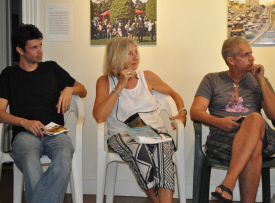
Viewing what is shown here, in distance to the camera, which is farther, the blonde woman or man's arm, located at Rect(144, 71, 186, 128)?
man's arm, located at Rect(144, 71, 186, 128)

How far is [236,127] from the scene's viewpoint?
84.0 inches

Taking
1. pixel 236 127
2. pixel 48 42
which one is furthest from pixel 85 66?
pixel 236 127

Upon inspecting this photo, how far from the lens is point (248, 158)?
6.35 ft

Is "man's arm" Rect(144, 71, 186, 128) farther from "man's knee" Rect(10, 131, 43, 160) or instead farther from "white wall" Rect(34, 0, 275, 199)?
"man's knee" Rect(10, 131, 43, 160)

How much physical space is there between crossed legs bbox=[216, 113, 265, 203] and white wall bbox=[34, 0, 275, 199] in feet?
2.72

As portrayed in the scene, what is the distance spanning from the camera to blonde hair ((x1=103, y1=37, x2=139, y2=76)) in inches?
96.2

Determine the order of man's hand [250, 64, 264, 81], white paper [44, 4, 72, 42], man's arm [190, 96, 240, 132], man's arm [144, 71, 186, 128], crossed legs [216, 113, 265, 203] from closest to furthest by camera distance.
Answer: crossed legs [216, 113, 265, 203], man's arm [190, 96, 240, 132], man's hand [250, 64, 264, 81], man's arm [144, 71, 186, 128], white paper [44, 4, 72, 42]

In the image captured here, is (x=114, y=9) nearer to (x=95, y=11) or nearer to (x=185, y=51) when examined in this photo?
(x=95, y=11)

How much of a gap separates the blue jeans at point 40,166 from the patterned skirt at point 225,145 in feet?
3.10

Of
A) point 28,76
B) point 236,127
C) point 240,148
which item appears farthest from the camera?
point 28,76

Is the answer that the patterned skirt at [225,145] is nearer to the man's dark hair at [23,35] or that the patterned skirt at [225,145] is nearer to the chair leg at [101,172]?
the chair leg at [101,172]

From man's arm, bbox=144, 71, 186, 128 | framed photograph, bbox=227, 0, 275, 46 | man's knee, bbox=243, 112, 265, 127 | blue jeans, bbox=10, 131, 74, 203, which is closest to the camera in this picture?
blue jeans, bbox=10, 131, 74, 203

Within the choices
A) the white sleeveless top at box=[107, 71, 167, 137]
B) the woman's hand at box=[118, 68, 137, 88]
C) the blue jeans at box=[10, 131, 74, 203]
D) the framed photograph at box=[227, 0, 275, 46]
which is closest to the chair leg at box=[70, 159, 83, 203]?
the blue jeans at box=[10, 131, 74, 203]

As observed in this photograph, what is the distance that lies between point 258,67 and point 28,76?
5.51 ft
